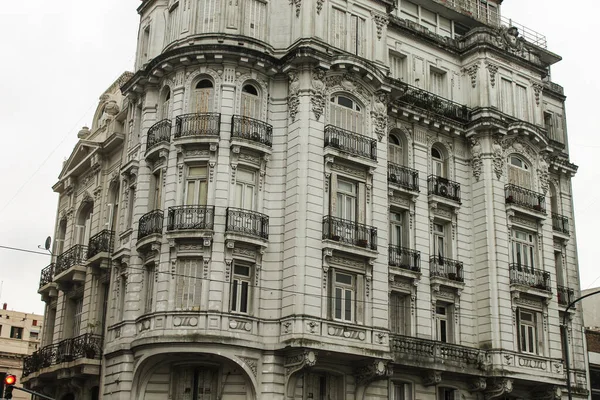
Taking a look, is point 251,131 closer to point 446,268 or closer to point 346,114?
point 346,114

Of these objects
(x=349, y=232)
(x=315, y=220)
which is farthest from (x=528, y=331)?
(x=315, y=220)

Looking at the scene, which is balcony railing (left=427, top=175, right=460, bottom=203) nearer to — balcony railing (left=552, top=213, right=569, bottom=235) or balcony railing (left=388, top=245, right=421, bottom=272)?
balcony railing (left=388, top=245, right=421, bottom=272)

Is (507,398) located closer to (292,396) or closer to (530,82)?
(292,396)

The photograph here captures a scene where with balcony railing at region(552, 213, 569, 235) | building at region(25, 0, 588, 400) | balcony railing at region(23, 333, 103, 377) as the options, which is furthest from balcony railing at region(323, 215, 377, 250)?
balcony railing at region(552, 213, 569, 235)

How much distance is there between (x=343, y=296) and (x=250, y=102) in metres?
9.06

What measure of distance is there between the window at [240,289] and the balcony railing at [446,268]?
9757mm

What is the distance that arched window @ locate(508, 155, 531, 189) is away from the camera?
41.4 m

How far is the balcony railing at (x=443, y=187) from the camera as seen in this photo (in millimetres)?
39562

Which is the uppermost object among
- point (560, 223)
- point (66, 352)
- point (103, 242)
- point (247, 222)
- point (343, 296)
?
point (560, 223)

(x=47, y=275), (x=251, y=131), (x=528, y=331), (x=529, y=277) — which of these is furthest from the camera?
(x=47, y=275)

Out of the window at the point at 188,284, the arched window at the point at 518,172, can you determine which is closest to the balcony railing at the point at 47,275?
the window at the point at 188,284

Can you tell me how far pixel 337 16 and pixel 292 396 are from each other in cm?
1677

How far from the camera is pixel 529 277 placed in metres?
39.9

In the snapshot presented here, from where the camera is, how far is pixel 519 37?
45.1m
